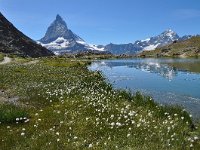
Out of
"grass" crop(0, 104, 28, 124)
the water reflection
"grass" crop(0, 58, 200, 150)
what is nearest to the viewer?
"grass" crop(0, 58, 200, 150)

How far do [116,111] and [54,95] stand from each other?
9425 mm

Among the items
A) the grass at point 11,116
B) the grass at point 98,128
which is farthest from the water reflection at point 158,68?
the grass at point 11,116

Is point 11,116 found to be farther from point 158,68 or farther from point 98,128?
point 158,68

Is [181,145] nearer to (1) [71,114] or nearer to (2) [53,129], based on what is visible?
(2) [53,129]

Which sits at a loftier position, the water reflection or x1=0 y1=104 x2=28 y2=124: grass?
x1=0 y1=104 x2=28 y2=124: grass

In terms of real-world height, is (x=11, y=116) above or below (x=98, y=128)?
above

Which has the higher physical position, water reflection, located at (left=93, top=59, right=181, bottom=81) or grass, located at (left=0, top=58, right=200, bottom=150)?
grass, located at (left=0, top=58, right=200, bottom=150)

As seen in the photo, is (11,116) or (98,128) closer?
(98,128)

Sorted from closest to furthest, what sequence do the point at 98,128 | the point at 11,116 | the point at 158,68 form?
Result: the point at 98,128 < the point at 11,116 < the point at 158,68

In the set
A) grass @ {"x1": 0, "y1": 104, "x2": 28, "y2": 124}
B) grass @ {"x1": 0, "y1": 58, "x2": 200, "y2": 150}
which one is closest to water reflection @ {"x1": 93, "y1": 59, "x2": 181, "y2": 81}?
grass @ {"x1": 0, "y1": 58, "x2": 200, "y2": 150}

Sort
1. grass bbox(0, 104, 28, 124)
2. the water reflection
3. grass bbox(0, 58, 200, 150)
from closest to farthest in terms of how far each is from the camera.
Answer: grass bbox(0, 58, 200, 150) < grass bbox(0, 104, 28, 124) < the water reflection

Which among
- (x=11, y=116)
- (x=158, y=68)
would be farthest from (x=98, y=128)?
(x=158, y=68)

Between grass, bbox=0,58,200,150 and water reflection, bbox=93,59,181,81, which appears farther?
water reflection, bbox=93,59,181,81

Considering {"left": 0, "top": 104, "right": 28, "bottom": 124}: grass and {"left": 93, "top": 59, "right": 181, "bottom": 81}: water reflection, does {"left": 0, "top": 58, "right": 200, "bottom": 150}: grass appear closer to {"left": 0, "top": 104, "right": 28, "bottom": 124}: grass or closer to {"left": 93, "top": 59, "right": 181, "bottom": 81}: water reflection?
{"left": 0, "top": 104, "right": 28, "bottom": 124}: grass
